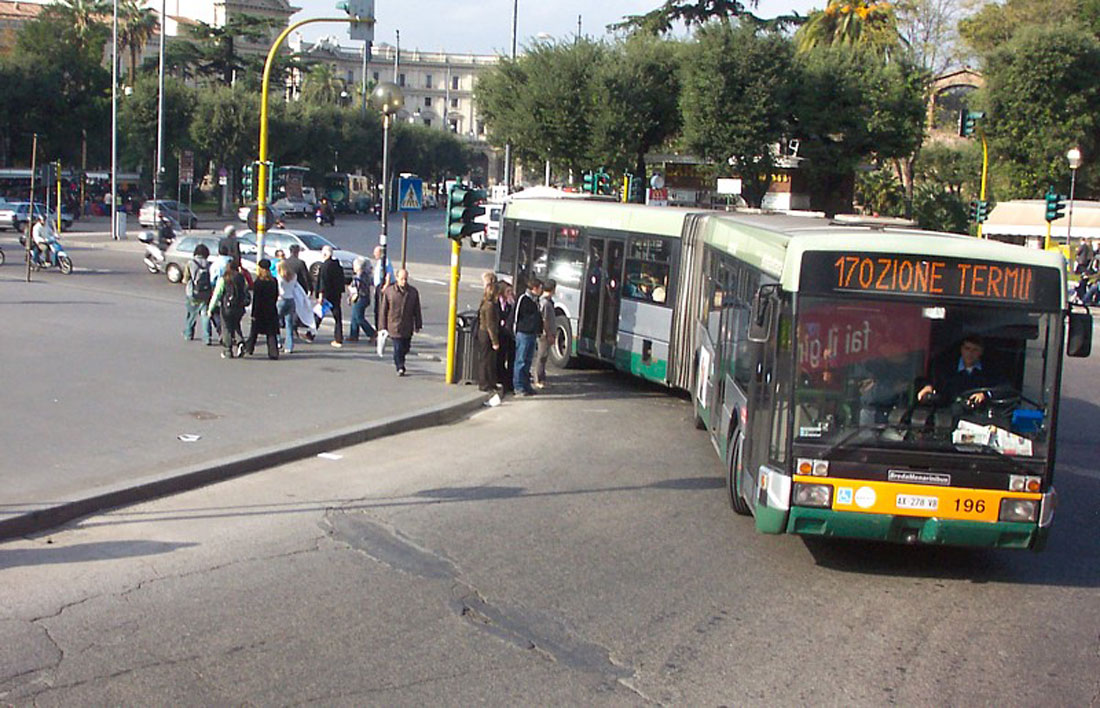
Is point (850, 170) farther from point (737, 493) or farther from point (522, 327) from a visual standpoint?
point (737, 493)

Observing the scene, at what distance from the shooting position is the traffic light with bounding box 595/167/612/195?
38.8 meters

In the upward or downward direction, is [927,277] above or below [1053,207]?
below

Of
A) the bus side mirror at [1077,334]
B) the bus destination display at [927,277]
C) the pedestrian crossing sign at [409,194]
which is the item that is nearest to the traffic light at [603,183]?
the pedestrian crossing sign at [409,194]

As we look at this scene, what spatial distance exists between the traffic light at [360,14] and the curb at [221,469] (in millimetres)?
10329

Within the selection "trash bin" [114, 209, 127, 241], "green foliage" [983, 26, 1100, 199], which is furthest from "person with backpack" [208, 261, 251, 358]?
"green foliage" [983, 26, 1100, 199]

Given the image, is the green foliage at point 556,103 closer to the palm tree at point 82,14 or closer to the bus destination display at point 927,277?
the bus destination display at point 927,277

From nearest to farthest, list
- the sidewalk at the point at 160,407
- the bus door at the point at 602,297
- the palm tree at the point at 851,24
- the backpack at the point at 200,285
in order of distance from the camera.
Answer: the sidewalk at the point at 160,407, the bus door at the point at 602,297, the backpack at the point at 200,285, the palm tree at the point at 851,24

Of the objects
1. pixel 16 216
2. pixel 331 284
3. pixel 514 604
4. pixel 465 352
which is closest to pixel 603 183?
pixel 331 284

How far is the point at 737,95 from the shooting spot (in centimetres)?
3994

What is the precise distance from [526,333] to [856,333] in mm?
8564

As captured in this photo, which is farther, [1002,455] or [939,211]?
[939,211]

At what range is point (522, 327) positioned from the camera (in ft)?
54.2

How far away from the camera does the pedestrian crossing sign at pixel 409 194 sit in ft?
63.6

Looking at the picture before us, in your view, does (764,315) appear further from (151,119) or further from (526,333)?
(151,119)
